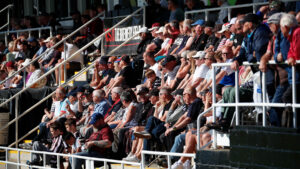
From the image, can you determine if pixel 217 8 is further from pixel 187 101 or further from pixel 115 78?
pixel 187 101

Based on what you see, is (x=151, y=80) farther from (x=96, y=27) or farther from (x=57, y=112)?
(x=96, y=27)

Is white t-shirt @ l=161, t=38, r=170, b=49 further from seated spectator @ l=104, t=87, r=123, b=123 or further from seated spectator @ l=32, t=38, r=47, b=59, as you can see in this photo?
seated spectator @ l=32, t=38, r=47, b=59

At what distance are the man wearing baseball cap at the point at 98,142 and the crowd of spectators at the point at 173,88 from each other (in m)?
0.02

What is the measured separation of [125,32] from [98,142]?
20.3ft

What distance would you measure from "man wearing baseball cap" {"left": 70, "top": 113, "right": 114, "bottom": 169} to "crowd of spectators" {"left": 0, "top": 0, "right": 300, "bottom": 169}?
2cm

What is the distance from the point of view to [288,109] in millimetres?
8875

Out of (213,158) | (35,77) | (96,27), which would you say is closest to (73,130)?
(35,77)

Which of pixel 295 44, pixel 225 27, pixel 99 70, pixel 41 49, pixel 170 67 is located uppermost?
pixel 225 27

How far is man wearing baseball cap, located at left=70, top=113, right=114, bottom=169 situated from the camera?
12.5 meters

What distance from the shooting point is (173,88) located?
13.8 m

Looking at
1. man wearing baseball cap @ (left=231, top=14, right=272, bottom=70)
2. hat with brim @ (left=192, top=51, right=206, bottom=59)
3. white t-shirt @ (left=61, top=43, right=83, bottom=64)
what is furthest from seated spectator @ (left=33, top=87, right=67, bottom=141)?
man wearing baseball cap @ (left=231, top=14, right=272, bottom=70)

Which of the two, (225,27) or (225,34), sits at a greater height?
(225,27)

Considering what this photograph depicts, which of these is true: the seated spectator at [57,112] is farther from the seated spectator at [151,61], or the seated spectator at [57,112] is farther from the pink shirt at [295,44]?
the pink shirt at [295,44]

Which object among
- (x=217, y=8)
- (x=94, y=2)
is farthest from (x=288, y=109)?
(x=94, y=2)
